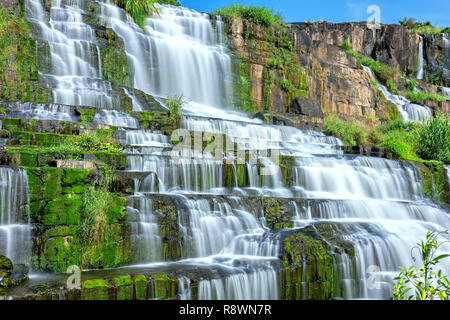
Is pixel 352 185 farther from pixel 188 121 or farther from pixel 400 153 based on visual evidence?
pixel 188 121

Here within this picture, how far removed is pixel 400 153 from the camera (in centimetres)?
1157

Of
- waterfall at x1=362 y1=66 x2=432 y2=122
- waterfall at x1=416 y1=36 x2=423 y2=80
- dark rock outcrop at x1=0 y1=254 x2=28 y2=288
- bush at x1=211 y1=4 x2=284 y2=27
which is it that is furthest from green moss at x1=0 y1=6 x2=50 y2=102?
waterfall at x1=416 y1=36 x2=423 y2=80

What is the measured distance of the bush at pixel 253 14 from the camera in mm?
18203

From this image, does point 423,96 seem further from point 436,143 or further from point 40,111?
point 40,111

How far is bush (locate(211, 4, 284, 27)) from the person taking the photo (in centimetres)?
1820

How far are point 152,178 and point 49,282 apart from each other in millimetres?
2710

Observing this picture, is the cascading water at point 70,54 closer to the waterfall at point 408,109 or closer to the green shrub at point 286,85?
the green shrub at point 286,85

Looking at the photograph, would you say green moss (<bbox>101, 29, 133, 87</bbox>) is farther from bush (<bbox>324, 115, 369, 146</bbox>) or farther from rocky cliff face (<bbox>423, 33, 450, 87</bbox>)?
rocky cliff face (<bbox>423, 33, 450, 87</bbox>)

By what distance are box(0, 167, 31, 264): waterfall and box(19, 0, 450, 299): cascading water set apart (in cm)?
142

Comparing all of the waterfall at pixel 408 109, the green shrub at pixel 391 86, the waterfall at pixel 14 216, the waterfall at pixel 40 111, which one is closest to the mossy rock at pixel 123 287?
the waterfall at pixel 14 216

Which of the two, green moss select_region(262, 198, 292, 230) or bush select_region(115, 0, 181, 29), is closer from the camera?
green moss select_region(262, 198, 292, 230)

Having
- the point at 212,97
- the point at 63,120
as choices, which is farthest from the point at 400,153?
the point at 63,120

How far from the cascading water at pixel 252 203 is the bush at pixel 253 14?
6.42 metres

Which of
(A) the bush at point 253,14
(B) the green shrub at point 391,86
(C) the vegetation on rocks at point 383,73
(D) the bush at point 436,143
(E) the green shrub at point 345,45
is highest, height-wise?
(E) the green shrub at point 345,45
